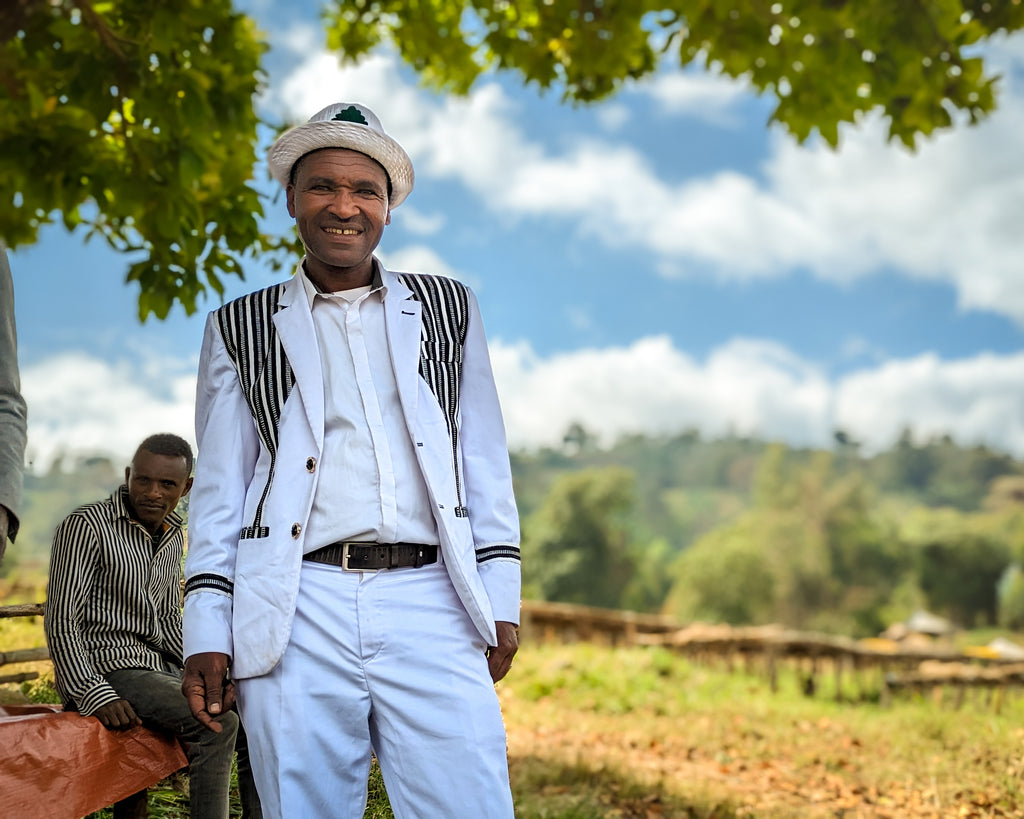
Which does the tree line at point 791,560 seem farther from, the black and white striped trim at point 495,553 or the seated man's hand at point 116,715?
the black and white striped trim at point 495,553

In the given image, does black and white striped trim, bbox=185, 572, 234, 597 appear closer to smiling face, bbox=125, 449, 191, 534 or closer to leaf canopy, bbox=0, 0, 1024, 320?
smiling face, bbox=125, 449, 191, 534

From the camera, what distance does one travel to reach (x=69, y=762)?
116 inches

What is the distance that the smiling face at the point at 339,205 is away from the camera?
2.41m

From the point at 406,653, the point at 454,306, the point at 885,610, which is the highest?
the point at 454,306

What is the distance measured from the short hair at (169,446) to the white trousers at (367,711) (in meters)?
1.28

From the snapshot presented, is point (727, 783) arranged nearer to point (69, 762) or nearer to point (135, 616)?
point (135, 616)

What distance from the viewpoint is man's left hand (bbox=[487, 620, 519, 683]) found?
2.43 m

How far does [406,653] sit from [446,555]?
0.24 metres

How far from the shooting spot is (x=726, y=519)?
111375 mm

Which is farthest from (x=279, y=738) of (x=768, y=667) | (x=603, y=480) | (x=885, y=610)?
(x=885, y=610)

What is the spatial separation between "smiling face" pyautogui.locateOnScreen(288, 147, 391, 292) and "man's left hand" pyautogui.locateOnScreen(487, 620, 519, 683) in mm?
945

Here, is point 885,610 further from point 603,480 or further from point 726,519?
point 726,519

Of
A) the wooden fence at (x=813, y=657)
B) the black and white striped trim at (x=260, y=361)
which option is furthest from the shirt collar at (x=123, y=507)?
the wooden fence at (x=813, y=657)

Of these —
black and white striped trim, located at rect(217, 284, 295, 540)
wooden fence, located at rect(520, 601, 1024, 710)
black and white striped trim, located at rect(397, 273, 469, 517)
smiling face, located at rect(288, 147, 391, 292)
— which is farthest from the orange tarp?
wooden fence, located at rect(520, 601, 1024, 710)
